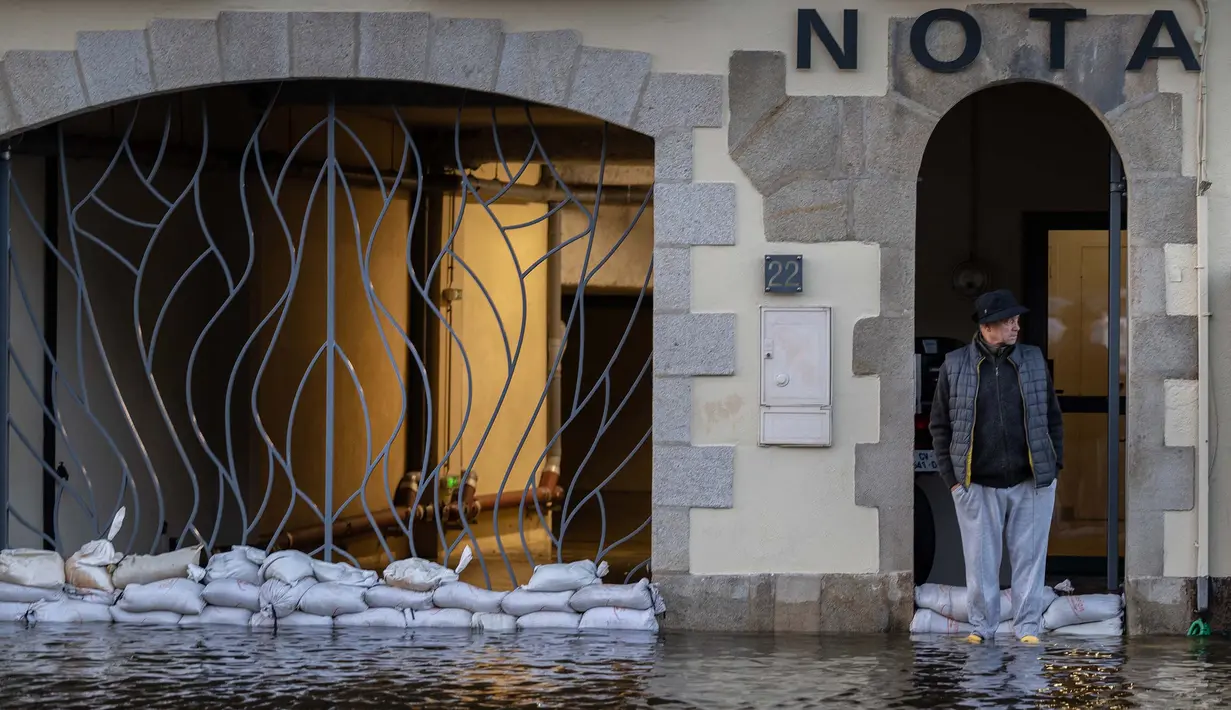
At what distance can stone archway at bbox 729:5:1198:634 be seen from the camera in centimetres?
876

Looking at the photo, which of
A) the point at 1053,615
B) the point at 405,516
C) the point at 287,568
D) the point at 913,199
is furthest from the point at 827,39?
the point at 405,516

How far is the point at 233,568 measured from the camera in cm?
914

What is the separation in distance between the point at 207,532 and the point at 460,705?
19.2 ft

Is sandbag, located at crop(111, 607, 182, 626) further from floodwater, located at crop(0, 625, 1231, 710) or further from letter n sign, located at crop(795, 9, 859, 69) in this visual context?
letter n sign, located at crop(795, 9, 859, 69)

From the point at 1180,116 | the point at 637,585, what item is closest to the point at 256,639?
the point at 637,585

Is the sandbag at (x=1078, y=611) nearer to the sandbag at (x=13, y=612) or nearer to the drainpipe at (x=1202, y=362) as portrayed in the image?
the drainpipe at (x=1202, y=362)

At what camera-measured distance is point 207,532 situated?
12.2 m

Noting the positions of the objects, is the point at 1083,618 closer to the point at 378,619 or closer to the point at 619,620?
the point at 619,620

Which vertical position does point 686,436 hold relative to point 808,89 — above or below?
below

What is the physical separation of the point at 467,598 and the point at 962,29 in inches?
150

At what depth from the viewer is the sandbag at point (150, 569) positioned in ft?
30.1

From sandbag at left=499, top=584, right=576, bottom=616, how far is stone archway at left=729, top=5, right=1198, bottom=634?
1.33 m

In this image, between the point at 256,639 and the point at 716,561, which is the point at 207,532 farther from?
the point at 716,561

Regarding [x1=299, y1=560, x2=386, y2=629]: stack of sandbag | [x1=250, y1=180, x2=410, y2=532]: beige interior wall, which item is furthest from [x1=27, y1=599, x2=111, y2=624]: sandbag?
[x1=250, y1=180, x2=410, y2=532]: beige interior wall
